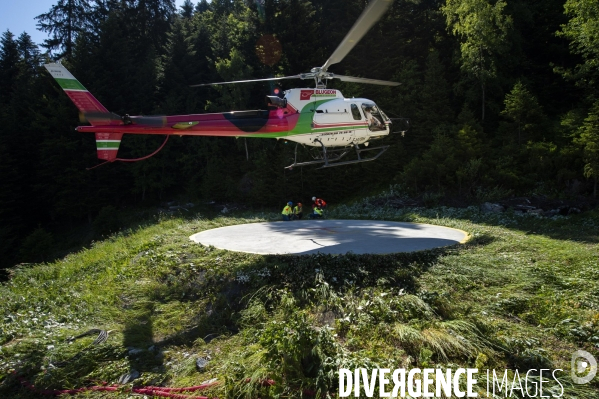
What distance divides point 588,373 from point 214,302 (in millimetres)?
6029

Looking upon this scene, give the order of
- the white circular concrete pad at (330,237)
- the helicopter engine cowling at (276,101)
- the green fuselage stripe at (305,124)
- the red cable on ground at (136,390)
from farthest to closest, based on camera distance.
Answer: the green fuselage stripe at (305,124) → the helicopter engine cowling at (276,101) → the white circular concrete pad at (330,237) → the red cable on ground at (136,390)

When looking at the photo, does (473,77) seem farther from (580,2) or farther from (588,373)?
(588,373)

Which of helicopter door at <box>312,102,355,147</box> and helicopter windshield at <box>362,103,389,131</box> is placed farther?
helicopter windshield at <box>362,103,389,131</box>

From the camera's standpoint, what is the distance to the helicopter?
30.7 feet

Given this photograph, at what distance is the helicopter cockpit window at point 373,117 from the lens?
12.9m

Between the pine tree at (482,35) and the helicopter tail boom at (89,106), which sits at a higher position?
the pine tree at (482,35)

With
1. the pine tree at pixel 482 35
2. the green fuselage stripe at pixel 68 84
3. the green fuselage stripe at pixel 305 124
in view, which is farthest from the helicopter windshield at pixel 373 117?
the pine tree at pixel 482 35

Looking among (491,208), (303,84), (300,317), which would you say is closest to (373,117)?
(491,208)

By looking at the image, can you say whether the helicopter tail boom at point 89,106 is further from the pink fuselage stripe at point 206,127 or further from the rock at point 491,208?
the rock at point 491,208

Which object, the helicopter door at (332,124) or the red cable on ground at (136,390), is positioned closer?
the red cable on ground at (136,390)

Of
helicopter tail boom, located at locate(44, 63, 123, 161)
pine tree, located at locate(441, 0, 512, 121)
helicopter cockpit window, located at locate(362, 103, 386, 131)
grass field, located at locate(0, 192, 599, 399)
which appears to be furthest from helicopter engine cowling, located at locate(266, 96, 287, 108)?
pine tree, located at locate(441, 0, 512, 121)

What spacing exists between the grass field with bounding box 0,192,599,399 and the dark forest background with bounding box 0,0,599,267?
37.5 feet

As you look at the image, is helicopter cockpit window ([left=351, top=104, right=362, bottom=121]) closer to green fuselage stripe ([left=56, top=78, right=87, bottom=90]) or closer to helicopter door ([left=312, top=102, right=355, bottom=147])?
helicopter door ([left=312, top=102, right=355, bottom=147])

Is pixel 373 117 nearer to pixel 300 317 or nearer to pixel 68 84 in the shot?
pixel 300 317
